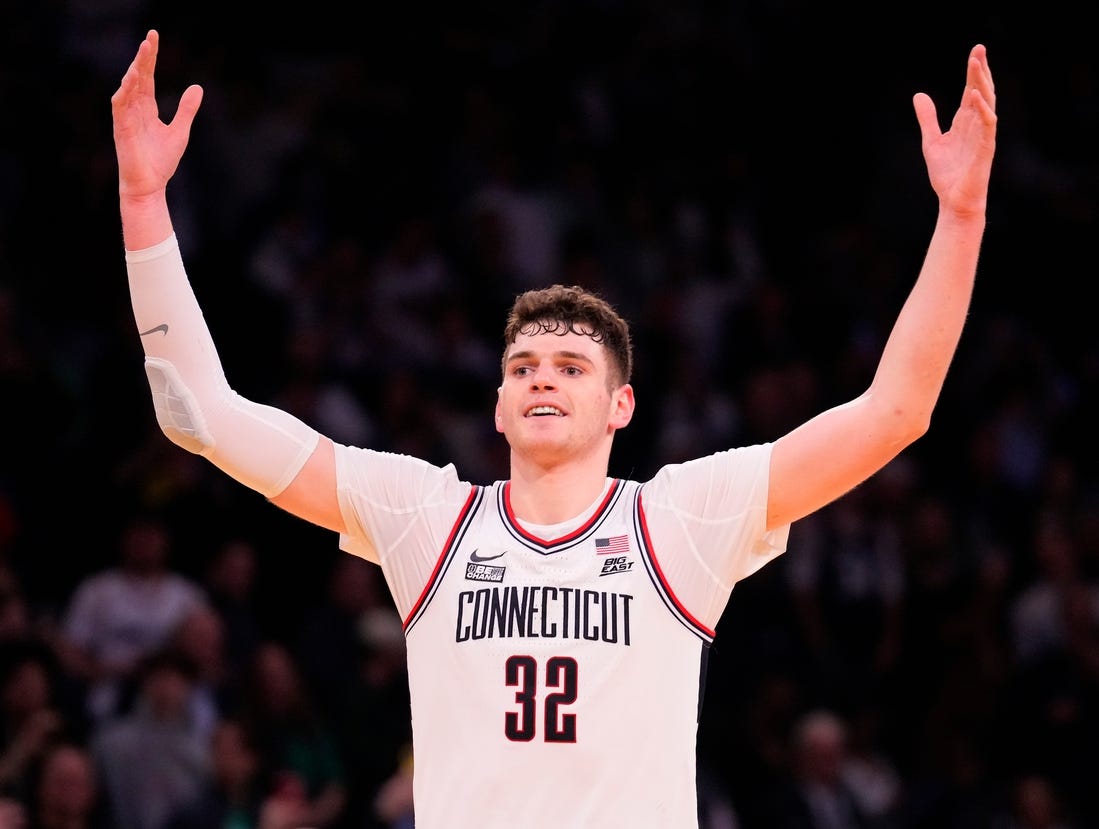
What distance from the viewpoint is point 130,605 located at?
33.6 feet

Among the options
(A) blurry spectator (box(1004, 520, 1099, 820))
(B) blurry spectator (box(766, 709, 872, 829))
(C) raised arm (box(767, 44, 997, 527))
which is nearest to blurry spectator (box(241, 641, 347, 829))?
(B) blurry spectator (box(766, 709, 872, 829))

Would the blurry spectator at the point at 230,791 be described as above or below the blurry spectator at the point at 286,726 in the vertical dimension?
below

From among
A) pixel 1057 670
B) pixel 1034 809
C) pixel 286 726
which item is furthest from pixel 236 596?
pixel 1057 670

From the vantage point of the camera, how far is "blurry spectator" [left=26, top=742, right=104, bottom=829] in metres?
8.66

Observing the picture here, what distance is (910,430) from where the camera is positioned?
4.82 m

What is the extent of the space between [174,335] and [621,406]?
1.40 m

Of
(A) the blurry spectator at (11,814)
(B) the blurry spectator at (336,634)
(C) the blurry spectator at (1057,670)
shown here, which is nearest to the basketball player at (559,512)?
(A) the blurry spectator at (11,814)

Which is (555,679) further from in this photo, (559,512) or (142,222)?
(142,222)

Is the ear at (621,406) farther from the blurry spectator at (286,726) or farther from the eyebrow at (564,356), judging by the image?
the blurry spectator at (286,726)

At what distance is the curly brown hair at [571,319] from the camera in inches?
212

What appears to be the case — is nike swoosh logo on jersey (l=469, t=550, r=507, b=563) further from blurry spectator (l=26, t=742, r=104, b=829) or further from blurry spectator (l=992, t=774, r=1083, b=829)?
blurry spectator (l=992, t=774, r=1083, b=829)

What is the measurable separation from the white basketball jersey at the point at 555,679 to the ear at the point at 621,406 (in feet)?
1.09

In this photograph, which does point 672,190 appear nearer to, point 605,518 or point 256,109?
point 256,109

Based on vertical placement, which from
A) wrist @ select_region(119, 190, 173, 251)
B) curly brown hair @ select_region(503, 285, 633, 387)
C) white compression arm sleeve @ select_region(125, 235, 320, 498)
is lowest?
white compression arm sleeve @ select_region(125, 235, 320, 498)
